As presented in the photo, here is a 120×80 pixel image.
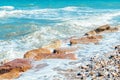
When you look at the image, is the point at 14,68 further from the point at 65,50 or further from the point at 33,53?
the point at 65,50

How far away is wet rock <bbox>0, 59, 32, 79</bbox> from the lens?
37.8 ft

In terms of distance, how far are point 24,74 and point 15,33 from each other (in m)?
16.6

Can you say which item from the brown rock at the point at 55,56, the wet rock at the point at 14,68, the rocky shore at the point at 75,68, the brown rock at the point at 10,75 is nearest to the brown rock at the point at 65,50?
the rocky shore at the point at 75,68

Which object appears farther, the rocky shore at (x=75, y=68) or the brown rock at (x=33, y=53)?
the brown rock at (x=33, y=53)

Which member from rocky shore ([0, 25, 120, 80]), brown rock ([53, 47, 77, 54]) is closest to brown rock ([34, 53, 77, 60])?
rocky shore ([0, 25, 120, 80])

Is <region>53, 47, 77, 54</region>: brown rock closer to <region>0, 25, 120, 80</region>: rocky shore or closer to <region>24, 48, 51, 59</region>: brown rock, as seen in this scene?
<region>0, 25, 120, 80</region>: rocky shore

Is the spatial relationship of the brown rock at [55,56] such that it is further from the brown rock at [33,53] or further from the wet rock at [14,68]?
the wet rock at [14,68]

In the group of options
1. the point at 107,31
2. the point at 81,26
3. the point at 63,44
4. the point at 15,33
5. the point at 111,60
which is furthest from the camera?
the point at 81,26

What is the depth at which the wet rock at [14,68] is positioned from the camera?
11.5 m

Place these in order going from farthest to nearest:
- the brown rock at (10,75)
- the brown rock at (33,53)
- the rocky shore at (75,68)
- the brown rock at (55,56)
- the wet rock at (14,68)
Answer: the brown rock at (33,53)
the brown rock at (55,56)
the wet rock at (14,68)
the brown rock at (10,75)
the rocky shore at (75,68)

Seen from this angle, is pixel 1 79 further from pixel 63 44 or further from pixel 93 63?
pixel 63 44

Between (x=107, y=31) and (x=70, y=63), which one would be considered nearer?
(x=70, y=63)

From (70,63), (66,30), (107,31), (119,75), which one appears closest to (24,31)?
(66,30)

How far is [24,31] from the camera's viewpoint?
2898 centimetres
